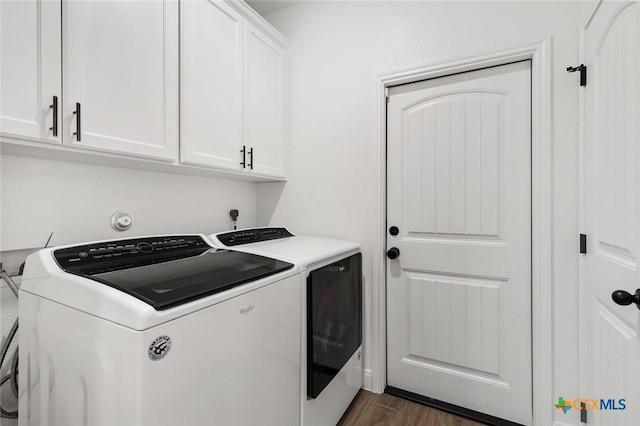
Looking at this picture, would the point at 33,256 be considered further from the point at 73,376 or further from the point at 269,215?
the point at 269,215

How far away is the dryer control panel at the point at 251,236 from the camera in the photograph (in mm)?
1673

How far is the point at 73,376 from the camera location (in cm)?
85

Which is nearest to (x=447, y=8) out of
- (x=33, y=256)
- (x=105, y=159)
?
(x=105, y=159)

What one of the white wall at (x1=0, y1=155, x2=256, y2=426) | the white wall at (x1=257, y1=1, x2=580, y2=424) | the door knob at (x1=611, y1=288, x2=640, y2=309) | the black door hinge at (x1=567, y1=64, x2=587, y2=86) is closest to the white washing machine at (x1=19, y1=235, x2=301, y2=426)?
the white wall at (x1=0, y1=155, x2=256, y2=426)

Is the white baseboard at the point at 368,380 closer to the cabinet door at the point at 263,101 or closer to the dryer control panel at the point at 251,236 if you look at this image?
the dryer control panel at the point at 251,236

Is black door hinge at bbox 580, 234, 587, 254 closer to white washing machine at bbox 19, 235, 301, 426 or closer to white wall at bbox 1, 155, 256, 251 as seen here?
white washing machine at bbox 19, 235, 301, 426

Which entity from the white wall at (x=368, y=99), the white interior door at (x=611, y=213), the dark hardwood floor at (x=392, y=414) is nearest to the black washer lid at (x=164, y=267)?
the white wall at (x=368, y=99)

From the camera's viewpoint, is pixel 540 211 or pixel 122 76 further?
pixel 540 211

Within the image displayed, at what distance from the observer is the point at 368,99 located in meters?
1.94

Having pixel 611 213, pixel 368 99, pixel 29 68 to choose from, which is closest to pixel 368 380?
pixel 611 213

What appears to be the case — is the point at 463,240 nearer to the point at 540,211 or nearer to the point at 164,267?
the point at 540,211

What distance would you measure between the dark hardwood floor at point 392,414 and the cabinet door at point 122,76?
174 centimetres

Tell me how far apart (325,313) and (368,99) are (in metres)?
1.37

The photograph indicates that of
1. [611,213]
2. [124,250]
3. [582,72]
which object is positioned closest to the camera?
[611,213]
